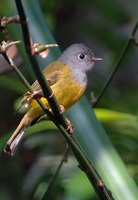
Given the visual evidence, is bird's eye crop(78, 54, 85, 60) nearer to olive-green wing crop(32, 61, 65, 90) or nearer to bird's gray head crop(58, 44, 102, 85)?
bird's gray head crop(58, 44, 102, 85)

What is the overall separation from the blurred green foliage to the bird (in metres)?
0.07

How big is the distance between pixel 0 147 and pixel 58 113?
756 millimetres

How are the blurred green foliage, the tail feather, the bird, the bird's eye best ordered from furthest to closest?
1. the bird's eye
2. the blurred green foliage
3. the bird
4. the tail feather

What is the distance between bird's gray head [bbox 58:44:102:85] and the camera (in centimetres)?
211

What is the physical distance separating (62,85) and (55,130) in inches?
29.2

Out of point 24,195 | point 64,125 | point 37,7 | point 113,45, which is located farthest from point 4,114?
point 64,125

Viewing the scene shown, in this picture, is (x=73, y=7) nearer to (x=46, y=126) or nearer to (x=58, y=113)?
(x=46, y=126)

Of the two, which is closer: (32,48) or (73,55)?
(32,48)

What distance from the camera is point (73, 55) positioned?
222 cm

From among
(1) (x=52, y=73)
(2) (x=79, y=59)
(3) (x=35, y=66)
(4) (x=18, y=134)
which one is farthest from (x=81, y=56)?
(3) (x=35, y=66)

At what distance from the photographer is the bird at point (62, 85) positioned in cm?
170

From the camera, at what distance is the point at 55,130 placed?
2.52m

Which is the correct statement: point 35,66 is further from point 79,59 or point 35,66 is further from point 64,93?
point 79,59

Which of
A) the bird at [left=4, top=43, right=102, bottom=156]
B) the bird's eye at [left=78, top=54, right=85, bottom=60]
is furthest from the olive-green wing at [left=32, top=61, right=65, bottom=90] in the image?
the bird's eye at [left=78, top=54, right=85, bottom=60]
